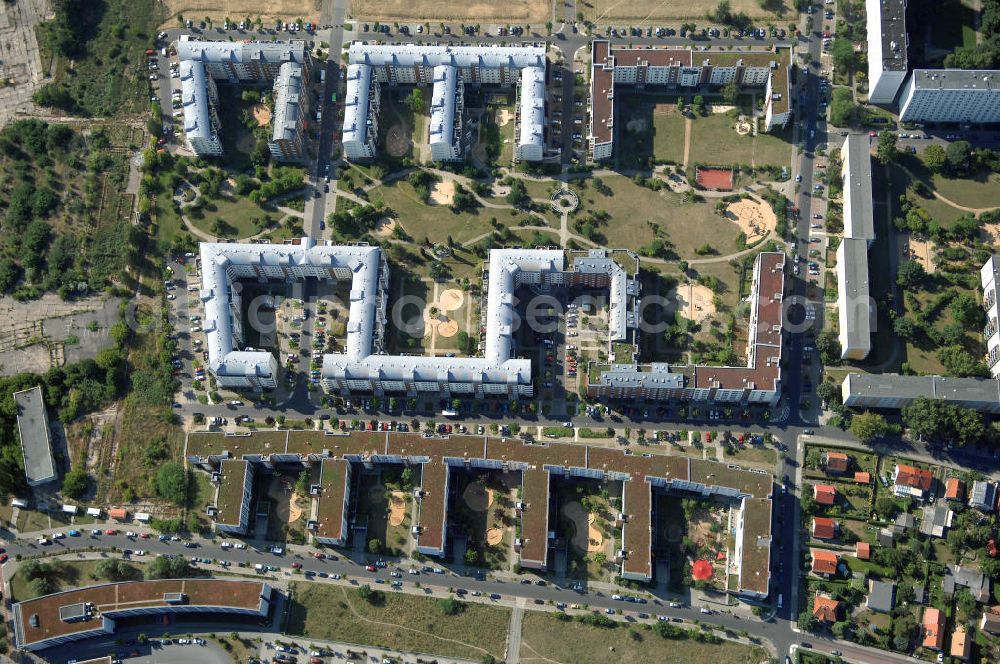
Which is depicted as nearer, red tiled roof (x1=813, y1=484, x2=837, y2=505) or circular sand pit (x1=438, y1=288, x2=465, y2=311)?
red tiled roof (x1=813, y1=484, x2=837, y2=505)

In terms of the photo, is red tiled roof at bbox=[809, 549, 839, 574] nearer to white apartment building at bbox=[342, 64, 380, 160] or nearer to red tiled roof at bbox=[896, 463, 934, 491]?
red tiled roof at bbox=[896, 463, 934, 491]

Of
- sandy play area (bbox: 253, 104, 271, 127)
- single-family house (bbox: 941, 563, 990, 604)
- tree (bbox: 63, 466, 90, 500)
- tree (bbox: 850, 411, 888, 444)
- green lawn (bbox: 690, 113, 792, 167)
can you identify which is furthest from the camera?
sandy play area (bbox: 253, 104, 271, 127)

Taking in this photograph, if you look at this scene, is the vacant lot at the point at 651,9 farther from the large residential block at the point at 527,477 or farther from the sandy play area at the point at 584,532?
the sandy play area at the point at 584,532

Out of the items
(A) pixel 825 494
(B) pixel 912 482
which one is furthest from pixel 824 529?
(B) pixel 912 482

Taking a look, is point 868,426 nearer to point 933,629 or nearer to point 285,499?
point 933,629

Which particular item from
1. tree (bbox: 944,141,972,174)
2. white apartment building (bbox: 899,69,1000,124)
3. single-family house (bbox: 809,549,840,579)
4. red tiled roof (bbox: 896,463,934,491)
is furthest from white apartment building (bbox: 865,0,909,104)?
single-family house (bbox: 809,549,840,579)

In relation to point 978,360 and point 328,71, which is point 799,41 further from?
point 328,71

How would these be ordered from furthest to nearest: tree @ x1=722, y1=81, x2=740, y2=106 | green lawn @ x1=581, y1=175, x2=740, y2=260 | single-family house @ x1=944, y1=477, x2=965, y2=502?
tree @ x1=722, y1=81, x2=740, y2=106
green lawn @ x1=581, y1=175, x2=740, y2=260
single-family house @ x1=944, y1=477, x2=965, y2=502

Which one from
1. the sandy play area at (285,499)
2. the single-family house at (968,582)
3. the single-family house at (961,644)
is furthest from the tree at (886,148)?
the sandy play area at (285,499)
